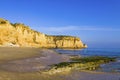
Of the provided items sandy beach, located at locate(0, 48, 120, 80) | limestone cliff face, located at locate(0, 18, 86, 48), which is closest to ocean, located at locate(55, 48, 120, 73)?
sandy beach, located at locate(0, 48, 120, 80)

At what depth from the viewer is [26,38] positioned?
126 metres

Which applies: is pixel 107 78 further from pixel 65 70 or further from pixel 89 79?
pixel 65 70

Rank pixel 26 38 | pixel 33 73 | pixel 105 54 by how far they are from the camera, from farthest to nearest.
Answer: pixel 26 38, pixel 105 54, pixel 33 73

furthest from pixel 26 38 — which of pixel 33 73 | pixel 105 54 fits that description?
pixel 33 73

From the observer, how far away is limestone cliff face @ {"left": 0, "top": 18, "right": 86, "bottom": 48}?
103125mm

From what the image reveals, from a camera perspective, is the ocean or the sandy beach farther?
the ocean

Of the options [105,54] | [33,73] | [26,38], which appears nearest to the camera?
[33,73]

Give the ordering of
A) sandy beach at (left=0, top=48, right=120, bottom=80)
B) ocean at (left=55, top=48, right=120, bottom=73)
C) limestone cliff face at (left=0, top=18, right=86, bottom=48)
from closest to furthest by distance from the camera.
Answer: sandy beach at (left=0, top=48, right=120, bottom=80) < ocean at (left=55, top=48, right=120, bottom=73) < limestone cliff face at (left=0, top=18, right=86, bottom=48)

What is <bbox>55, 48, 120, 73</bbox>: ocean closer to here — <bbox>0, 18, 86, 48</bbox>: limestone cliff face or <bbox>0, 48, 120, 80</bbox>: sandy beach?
<bbox>0, 48, 120, 80</bbox>: sandy beach

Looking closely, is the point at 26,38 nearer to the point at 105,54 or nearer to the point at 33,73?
the point at 105,54

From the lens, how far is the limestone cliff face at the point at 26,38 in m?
103

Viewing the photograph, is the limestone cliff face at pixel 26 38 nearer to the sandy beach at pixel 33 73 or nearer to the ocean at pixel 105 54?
the ocean at pixel 105 54

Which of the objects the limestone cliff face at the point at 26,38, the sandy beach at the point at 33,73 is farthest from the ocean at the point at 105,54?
the limestone cliff face at the point at 26,38

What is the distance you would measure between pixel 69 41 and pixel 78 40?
311 inches
